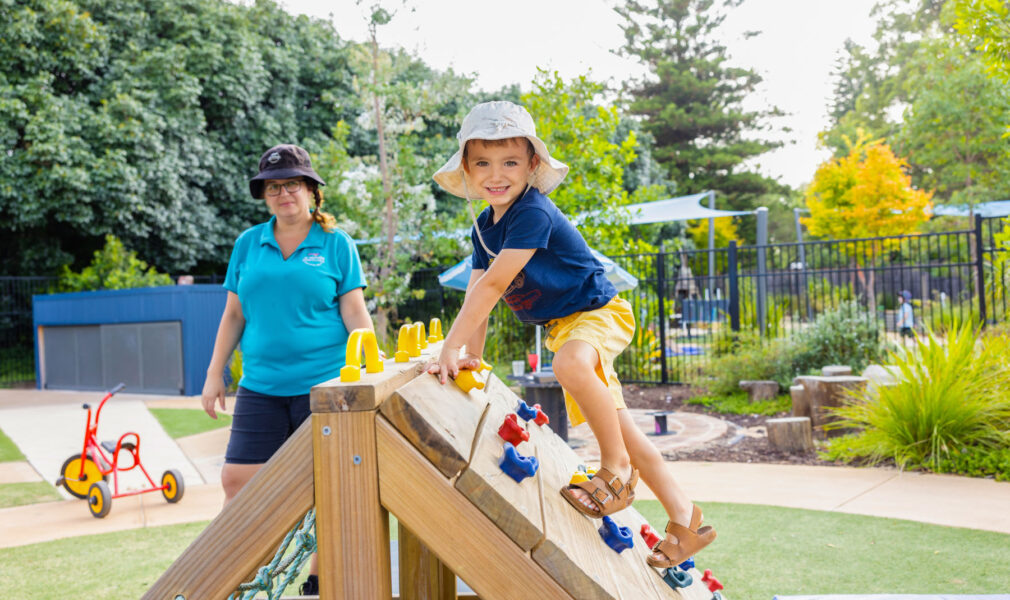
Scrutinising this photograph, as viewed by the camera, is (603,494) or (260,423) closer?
(603,494)

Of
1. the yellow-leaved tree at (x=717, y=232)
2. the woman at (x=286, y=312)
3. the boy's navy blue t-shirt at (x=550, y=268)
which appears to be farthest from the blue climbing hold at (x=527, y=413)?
the yellow-leaved tree at (x=717, y=232)

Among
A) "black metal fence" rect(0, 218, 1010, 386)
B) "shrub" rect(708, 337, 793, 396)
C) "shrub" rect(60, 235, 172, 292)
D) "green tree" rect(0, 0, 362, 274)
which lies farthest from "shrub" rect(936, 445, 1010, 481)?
"green tree" rect(0, 0, 362, 274)

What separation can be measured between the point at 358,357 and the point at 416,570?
3.42 feet

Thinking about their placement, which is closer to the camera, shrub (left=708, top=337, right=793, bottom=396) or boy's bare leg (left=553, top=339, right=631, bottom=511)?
boy's bare leg (left=553, top=339, right=631, bottom=511)

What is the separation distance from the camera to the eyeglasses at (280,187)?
329 centimetres

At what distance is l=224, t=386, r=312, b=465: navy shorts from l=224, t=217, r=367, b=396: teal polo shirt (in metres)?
0.05

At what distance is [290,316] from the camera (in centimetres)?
323

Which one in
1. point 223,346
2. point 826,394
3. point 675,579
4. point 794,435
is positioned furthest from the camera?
point 826,394

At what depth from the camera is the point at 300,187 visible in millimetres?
3344

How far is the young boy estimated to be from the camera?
220 cm

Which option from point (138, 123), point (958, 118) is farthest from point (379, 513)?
point (958, 118)

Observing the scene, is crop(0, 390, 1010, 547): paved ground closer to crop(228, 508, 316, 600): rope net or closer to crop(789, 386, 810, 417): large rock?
crop(789, 386, 810, 417): large rock

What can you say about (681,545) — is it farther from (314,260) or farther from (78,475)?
(78,475)

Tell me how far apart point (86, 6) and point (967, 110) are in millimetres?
24572
